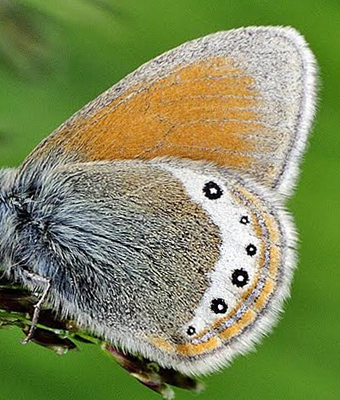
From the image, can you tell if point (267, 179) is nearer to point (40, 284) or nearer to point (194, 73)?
point (194, 73)

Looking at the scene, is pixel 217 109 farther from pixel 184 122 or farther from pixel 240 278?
pixel 240 278

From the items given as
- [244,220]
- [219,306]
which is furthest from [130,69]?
[219,306]

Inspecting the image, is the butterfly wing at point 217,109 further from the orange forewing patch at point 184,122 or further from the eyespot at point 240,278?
the eyespot at point 240,278

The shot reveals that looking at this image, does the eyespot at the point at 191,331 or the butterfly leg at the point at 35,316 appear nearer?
the butterfly leg at the point at 35,316

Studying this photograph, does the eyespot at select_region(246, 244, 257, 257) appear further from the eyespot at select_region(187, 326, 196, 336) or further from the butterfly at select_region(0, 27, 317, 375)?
the eyespot at select_region(187, 326, 196, 336)

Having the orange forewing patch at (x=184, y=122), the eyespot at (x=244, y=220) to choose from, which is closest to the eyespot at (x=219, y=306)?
the eyespot at (x=244, y=220)

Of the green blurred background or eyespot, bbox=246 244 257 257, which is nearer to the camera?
eyespot, bbox=246 244 257 257

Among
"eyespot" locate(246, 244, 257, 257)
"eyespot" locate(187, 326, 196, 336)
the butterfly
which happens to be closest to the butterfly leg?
the butterfly
